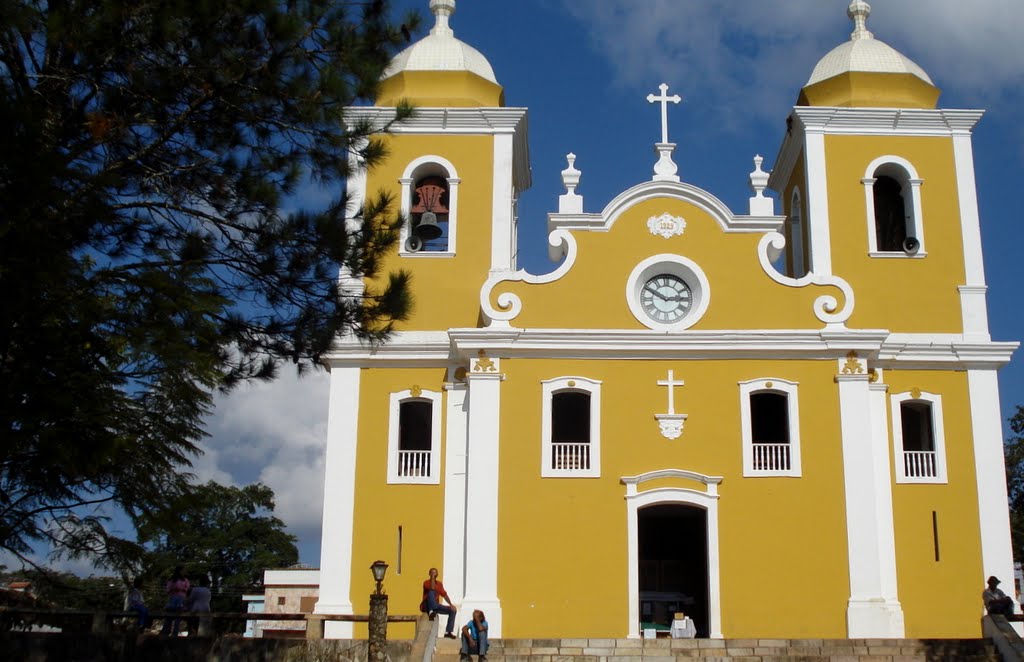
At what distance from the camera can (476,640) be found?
1764 centimetres

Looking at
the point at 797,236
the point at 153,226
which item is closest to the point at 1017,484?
the point at 797,236

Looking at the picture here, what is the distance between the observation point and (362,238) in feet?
39.8

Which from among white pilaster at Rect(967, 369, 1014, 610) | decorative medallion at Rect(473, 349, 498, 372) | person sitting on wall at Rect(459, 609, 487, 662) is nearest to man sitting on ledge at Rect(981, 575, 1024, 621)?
white pilaster at Rect(967, 369, 1014, 610)

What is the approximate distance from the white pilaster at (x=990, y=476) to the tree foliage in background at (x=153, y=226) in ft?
41.3

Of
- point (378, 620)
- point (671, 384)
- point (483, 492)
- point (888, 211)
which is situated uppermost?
point (888, 211)

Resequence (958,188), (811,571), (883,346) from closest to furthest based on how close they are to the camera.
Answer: (811,571)
(883,346)
(958,188)

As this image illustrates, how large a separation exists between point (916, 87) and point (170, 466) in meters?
17.9

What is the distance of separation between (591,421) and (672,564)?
368 cm

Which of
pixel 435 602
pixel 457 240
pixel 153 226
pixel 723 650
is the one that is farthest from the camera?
pixel 457 240

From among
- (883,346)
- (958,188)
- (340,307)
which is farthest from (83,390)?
(958,188)

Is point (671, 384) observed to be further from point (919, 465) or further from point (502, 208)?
point (502, 208)

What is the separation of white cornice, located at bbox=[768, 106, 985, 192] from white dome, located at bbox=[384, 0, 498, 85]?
612 cm

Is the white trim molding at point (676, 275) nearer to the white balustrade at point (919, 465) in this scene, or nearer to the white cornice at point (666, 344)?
the white cornice at point (666, 344)

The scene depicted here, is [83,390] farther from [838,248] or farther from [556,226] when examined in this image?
[838,248]
